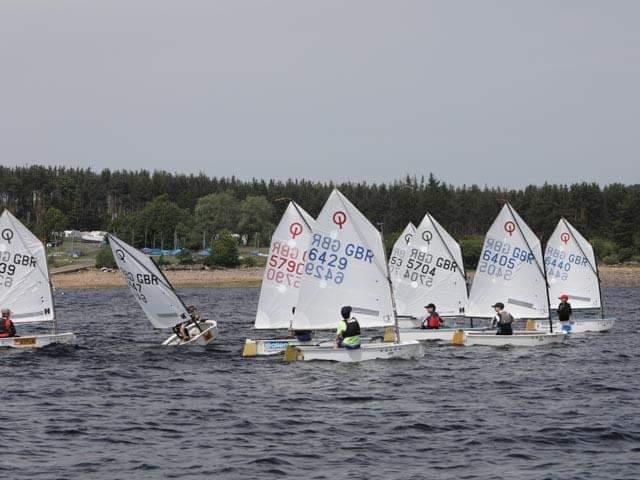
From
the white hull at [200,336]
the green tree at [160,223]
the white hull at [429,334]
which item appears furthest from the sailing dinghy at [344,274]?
the green tree at [160,223]

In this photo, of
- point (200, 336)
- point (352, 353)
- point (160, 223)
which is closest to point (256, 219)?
point (160, 223)

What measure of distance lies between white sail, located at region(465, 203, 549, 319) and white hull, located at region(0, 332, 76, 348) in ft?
59.0

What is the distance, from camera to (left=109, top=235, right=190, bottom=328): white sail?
44.0 metres

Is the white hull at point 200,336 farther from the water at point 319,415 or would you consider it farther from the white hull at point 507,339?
the white hull at point 507,339

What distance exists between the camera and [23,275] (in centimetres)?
4341

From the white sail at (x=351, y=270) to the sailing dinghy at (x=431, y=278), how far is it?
39.6 feet

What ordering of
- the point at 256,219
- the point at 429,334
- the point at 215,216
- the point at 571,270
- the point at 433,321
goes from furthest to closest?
the point at 256,219 → the point at 215,216 → the point at 571,270 → the point at 433,321 → the point at 429,334

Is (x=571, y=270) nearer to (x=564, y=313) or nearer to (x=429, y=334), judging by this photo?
(x=564, y=313)

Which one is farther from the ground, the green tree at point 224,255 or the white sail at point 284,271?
the green tree at point 224,255

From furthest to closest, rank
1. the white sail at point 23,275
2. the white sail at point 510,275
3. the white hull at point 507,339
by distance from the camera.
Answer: the white sail at point 510,275, the white sail at point 23,275, the white hull at point 507,339

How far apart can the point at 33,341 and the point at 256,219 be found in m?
146

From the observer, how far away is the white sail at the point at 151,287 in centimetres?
4400

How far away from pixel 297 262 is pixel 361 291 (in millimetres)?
5630

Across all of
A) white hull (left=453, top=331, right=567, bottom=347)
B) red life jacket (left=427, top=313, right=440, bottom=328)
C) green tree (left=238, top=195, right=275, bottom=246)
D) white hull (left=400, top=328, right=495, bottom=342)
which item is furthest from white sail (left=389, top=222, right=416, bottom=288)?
green tree (left=238, top=195, right=275, bottom=246)
